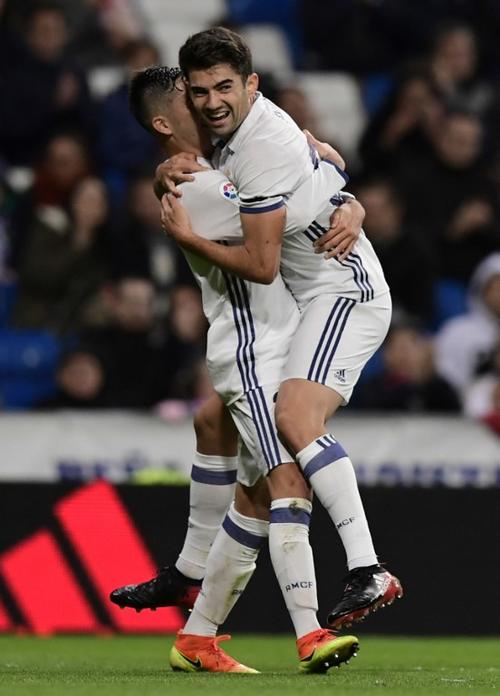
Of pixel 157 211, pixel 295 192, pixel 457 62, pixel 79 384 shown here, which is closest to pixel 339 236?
pixel 295 192

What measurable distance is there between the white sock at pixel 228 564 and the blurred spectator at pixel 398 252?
5720 mm

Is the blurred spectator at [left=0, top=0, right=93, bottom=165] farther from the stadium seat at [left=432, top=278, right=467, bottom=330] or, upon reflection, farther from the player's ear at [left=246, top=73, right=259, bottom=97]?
the player's ear at [left=246, top=73, right=259, bottom=97]

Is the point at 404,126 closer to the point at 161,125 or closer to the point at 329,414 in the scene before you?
the point at 161,125

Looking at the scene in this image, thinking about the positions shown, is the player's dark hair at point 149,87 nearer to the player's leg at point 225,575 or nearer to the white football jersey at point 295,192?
the white football jersey at point 295,192

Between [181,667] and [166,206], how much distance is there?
1.73 m

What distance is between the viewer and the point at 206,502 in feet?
21.1

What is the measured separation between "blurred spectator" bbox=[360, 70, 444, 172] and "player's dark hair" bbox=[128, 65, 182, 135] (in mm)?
6976

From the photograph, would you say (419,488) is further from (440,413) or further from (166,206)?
(166,206)

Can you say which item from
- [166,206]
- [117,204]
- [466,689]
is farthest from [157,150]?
[466,689]

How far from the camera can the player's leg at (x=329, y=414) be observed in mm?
5555

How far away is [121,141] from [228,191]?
697 centimetres

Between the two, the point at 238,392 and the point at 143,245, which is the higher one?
the point at 238,392

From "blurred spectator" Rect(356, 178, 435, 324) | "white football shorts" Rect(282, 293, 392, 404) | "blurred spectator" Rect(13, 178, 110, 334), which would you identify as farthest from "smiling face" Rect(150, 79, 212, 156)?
"blurred spectator" Rect(356, 178, 435, 324)

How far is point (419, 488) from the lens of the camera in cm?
882
